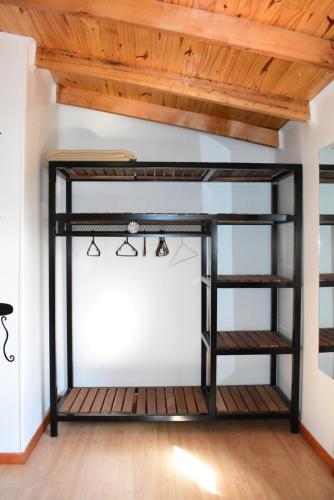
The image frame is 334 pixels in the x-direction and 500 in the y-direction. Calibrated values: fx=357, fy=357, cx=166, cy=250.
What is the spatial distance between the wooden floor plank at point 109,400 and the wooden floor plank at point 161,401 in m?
0.35

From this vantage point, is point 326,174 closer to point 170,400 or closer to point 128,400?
point 170,400

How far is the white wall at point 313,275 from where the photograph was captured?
2244 mm

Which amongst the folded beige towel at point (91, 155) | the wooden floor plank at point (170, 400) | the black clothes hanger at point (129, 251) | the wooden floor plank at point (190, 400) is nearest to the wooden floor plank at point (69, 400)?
the wooden floor plank at point (170, 400)

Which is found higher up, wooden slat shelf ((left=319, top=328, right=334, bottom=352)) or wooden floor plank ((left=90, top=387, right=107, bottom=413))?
wooden slat shelf ((left=319, top=328, right=334, bottom=352))

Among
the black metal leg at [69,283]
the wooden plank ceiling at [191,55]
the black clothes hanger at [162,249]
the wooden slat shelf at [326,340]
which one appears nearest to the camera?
the wooden plank ceiling at [191,55]

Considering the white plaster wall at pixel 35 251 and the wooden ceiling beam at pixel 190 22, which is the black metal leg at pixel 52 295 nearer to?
the white plaster wall at pixel 35 251

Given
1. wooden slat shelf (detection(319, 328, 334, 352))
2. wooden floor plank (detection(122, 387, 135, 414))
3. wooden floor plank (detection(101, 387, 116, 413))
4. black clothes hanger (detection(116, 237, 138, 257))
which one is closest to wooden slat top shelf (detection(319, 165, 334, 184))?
wooden slat shelf (detection(319, 328, 334, 352))

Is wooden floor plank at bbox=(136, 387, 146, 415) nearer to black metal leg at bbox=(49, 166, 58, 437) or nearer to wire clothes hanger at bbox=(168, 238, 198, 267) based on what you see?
black metal leg at bbox=(49, 166, 58, 437)

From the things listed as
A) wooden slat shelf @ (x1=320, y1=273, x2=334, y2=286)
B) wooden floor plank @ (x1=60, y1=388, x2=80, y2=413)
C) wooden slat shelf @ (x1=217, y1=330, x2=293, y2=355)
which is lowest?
wooden floor plank @ (x1=60, y1=388, x2=80, y2=413)

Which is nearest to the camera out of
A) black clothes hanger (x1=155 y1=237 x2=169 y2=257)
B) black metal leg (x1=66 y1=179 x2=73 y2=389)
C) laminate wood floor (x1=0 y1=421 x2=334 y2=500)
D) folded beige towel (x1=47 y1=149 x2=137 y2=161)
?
laminate wood floor (x1=0 y1=421 x2=334 y2=500)

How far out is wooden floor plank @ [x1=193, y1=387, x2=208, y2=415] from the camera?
260 cm

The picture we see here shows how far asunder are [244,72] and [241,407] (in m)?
2.32

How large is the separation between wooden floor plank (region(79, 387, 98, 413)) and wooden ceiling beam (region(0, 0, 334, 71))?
8.13 ft

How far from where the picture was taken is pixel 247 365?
10.2 ft
